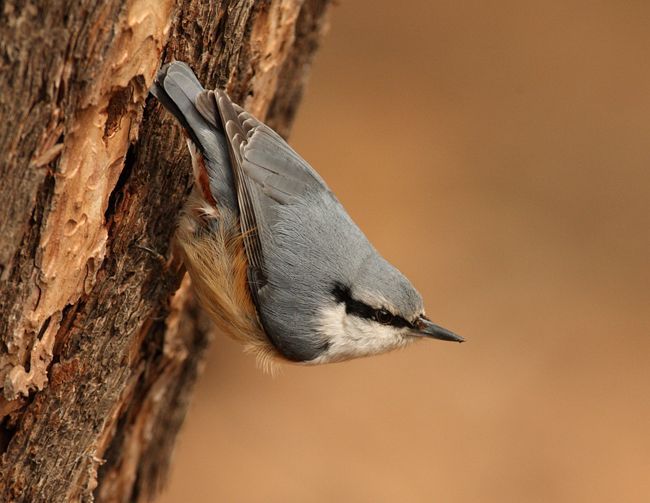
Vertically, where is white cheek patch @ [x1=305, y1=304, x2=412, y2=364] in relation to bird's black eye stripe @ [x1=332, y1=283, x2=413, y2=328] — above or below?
below

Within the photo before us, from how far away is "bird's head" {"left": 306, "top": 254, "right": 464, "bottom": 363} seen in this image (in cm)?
280

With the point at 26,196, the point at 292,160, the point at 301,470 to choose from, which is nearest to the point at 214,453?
the point at 301,470

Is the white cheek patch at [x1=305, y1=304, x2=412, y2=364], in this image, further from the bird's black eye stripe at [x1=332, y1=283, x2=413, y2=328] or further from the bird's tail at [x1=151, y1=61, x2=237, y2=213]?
the bird's tail at [x1=151, y1=61, x2=237, y2=213]

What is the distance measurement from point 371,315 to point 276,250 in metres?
0.41

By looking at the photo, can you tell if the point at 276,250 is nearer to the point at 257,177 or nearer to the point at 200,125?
the point at 257,177

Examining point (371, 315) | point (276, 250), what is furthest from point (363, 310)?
point (276, 250)

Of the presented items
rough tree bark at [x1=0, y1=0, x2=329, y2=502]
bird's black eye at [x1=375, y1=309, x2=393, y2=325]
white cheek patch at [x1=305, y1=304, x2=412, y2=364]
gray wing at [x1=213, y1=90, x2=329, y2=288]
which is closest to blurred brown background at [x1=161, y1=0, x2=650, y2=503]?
rough tree bark at [x1=0, y1=0, x2=329, y2=502]

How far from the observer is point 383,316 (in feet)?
9.41

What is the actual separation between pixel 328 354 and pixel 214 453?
2.33 metres

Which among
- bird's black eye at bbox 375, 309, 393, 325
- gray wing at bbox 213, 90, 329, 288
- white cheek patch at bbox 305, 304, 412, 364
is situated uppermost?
gray wing at bbox 213, 90, 329, 288

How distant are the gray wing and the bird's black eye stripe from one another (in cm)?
27

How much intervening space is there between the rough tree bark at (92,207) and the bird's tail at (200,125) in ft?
0.16

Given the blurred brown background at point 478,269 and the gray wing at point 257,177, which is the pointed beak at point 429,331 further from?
the blurred brown background at point 478,269

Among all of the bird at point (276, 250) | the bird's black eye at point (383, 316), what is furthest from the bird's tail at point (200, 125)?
the bird's black eye at point (383, 316)
